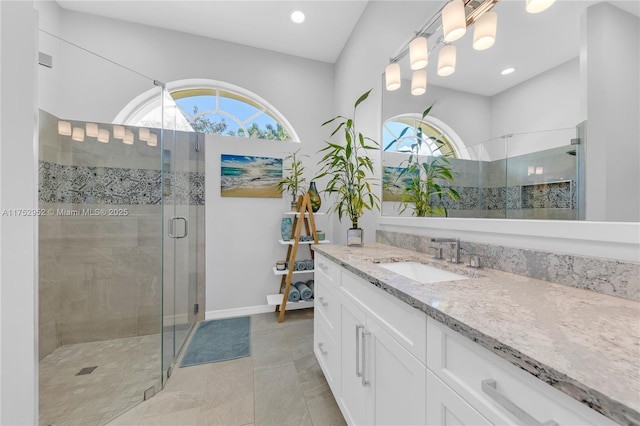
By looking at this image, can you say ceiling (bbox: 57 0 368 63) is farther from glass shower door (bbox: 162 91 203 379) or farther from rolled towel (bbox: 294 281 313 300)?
rolled towel (bbox: 294 281 313 300)

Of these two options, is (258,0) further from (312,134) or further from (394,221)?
(394,221)

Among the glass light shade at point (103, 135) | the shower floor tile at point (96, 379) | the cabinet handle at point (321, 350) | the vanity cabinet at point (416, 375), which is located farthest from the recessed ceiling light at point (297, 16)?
the shower floor tile at point (96, 379)

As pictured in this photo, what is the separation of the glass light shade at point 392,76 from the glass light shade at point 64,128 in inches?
102

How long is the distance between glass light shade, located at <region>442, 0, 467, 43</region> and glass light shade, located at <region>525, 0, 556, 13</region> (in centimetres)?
26

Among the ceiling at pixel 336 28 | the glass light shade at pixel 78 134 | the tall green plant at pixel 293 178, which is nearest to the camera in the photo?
the ceiling at pixel 336 28

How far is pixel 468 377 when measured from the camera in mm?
540

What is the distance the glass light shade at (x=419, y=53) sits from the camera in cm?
144

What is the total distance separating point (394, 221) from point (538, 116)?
1.04m

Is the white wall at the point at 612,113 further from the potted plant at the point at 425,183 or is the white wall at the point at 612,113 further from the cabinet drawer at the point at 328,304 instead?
the cabinet drawer at the point at 328,304

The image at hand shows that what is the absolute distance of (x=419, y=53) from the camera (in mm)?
1459

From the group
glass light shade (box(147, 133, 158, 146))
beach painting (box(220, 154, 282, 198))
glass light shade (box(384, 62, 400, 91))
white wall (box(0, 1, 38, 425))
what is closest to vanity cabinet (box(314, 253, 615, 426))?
white wall (box(0, 1, 38, 425))

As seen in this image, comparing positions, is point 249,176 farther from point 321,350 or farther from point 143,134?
point 321,350

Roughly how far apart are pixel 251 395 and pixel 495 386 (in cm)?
150

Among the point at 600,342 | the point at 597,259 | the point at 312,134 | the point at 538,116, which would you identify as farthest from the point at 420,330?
the point at 312,134
